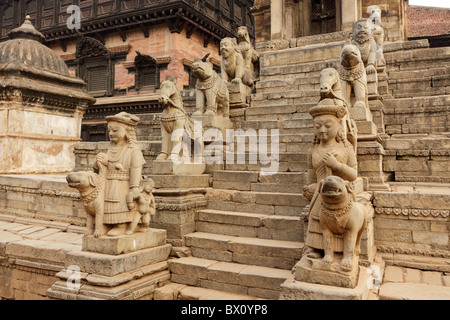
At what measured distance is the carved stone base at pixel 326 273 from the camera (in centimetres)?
325

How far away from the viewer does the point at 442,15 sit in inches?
844

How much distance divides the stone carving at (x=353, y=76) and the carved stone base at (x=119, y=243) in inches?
160

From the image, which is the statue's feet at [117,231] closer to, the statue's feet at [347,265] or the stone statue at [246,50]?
the statue's feet at [347,265]

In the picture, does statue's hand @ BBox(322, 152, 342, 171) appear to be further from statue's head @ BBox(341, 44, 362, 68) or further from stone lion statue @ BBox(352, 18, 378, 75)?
stone lion statue @ BBox(352, 18, 378, 75)

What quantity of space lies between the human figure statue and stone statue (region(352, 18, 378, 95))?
5.06 metres

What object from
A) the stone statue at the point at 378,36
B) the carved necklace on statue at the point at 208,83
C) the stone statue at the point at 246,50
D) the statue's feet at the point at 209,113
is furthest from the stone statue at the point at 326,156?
the stone statue at the point at 246,50

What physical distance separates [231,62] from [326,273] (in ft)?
20.0

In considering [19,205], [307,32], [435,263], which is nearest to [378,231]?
[435,263]

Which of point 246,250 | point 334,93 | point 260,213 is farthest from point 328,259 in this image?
point 334,93

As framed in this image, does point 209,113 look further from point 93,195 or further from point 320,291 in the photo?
point 320,291

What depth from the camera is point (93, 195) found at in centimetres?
450

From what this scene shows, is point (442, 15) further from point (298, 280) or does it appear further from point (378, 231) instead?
point (298, 280)

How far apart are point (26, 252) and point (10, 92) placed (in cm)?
512
